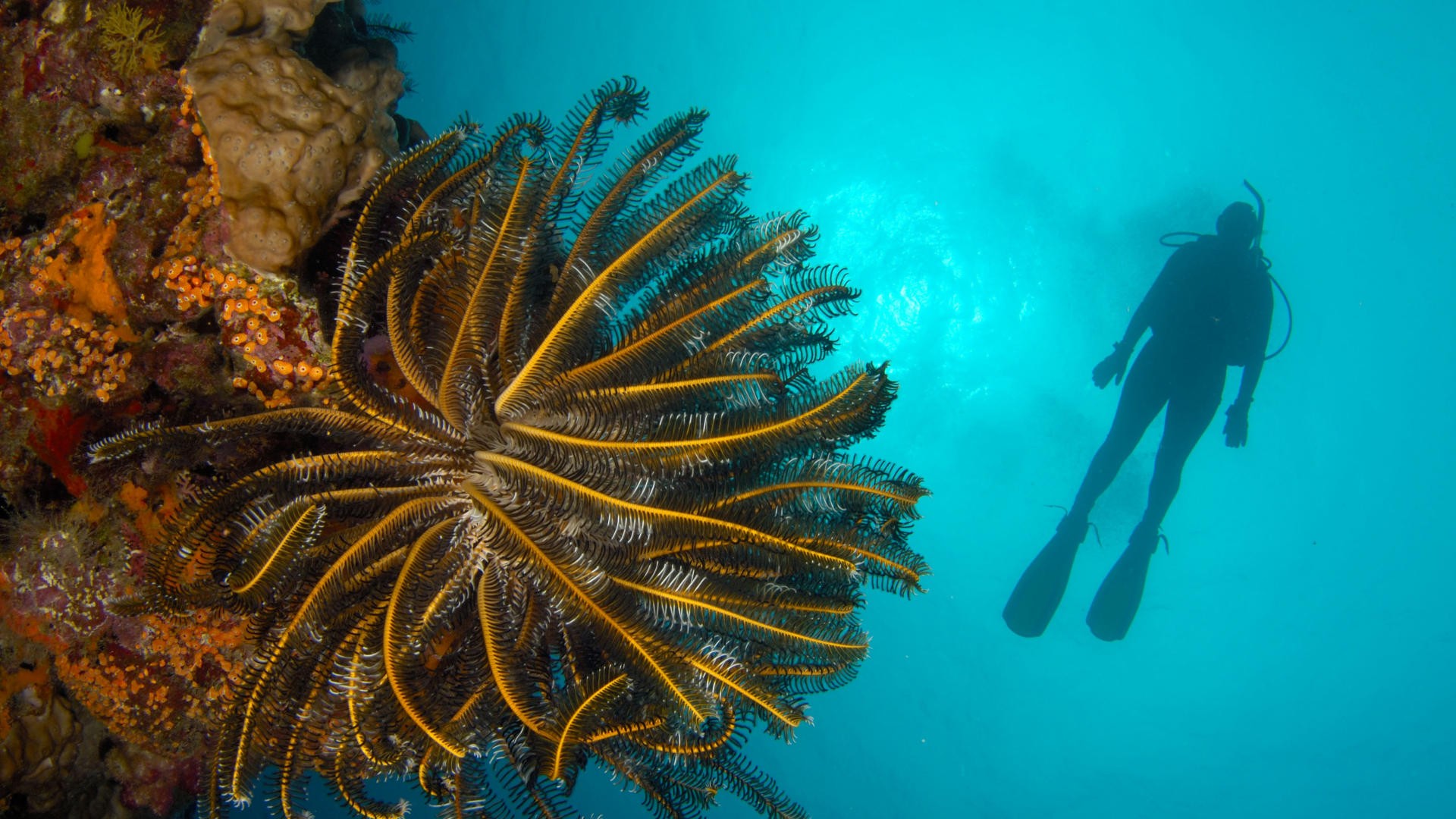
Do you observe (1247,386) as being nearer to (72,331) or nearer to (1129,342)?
(1129,342)

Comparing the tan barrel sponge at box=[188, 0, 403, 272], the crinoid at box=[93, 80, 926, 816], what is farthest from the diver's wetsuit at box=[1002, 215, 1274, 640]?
the tan barrel sponge at box=[188, 0, 403, 272]

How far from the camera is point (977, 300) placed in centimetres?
1683

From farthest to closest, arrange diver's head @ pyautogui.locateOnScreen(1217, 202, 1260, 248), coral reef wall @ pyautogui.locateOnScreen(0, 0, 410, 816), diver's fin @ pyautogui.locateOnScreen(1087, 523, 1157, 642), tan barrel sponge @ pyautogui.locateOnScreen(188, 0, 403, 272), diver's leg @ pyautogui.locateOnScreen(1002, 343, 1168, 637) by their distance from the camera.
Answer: diver's fin @ pyautogui.locateOnScreen(1087, 523, 1157, 642)
diver's leg @ pyautogui.locateOnScreen(1002, 343, 1168, 637)
diver's head @ pyautogui.locateOnScreen(1217, 202, 1260, 248)
coral reef wall @ pyautogui.locateOnScreen(0, 0, 410, 816)
tan barrel sponge @ pyautogui.locateOnScreen(188, 0, 403, 272)

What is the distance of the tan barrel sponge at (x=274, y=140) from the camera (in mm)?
2889

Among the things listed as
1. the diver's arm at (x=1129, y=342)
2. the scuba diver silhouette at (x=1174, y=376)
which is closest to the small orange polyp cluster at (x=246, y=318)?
the diver's arm at (x=1129, y=342)

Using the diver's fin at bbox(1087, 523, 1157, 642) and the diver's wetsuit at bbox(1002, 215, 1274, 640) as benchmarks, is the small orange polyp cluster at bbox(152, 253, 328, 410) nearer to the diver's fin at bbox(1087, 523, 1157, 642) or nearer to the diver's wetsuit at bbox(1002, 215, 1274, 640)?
the diver's wetsuit at bbox(1002, 215, 1274, 640)

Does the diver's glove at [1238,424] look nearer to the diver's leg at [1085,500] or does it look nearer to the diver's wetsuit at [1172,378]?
the diver's wetsuit at [1172,378]

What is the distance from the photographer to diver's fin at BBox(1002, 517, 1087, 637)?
1409 centimetres

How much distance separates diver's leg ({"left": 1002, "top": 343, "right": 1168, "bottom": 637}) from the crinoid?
11521 mm

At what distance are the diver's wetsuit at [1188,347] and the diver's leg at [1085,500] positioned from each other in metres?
0.02

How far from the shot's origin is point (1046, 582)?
46.3ft

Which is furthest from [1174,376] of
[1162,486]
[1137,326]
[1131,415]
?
[1162,486]

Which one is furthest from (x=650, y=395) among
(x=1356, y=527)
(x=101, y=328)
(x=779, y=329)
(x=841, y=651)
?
(x=1356, y=527)

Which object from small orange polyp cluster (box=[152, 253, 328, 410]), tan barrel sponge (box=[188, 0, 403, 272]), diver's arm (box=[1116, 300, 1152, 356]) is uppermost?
diver's arm (box=[1116, 300, 1152, 356])
